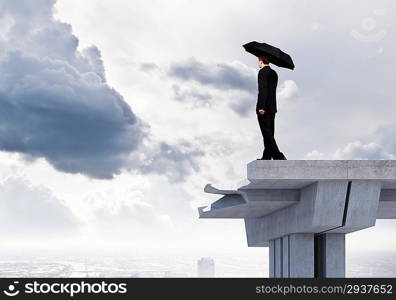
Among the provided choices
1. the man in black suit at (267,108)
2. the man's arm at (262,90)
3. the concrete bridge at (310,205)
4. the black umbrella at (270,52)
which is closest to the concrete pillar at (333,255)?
the concrete bridge at (310,205)

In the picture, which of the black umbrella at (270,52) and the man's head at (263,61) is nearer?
the black umbrella at (270,52)

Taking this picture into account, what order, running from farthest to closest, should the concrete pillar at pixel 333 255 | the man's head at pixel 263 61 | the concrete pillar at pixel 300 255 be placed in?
1. the concrete pillar at pixel 333 255
2. the concrete pillar at pixel 300 255
3. the man's head at pixel 263 61

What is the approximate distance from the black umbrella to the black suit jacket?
0.29 m

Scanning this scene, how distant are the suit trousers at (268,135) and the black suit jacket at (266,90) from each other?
0.19m

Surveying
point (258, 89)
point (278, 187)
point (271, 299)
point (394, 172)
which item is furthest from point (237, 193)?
point (271, 299)

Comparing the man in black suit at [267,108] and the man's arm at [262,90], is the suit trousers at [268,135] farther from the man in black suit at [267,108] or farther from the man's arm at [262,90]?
the man's arm at [262,90]

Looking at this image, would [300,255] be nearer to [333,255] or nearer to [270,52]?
[333,255]

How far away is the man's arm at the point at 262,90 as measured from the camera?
1717 cm

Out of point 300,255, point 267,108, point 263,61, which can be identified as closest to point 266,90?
point 267,108

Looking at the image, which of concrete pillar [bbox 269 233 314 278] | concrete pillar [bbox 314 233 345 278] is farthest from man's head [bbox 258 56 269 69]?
→ concrete pillar [bbox 314 233 345 278]

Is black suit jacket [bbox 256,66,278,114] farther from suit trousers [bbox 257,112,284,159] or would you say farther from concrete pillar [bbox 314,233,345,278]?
concrete pillar [bbox 314,233,345,278]

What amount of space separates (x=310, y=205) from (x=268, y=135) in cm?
196

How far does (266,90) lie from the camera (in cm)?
1723

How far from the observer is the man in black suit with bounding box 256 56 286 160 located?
17125 millimetres
